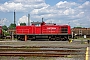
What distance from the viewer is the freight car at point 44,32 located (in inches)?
1328

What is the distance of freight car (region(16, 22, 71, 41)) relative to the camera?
33719 mm

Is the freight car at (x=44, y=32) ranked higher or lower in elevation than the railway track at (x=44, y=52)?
higher

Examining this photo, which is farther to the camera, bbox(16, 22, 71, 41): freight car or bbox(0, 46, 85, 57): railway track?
bbox(16, 22, 71, 41): freight car

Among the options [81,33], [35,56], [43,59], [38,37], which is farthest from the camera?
[81,33]

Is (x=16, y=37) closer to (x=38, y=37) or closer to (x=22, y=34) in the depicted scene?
(x=22, y=34)

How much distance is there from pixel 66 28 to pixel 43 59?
78.1 ft

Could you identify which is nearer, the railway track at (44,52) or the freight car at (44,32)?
the railway track at (44,52)

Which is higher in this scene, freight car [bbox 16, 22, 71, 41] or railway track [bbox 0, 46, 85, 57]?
freight car [bbox 16, 22, 71, 41]

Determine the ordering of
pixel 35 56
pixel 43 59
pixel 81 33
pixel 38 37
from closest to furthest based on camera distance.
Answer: pixel 43 59 → pixel 35 56 → pixel 38 37 → pixel 81 33

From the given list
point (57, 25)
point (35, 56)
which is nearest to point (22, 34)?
point (57, 25)

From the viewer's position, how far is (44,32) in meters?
34.4

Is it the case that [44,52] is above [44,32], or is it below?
below

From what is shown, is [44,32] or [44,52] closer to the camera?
[44,52]

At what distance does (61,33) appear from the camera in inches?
1346
